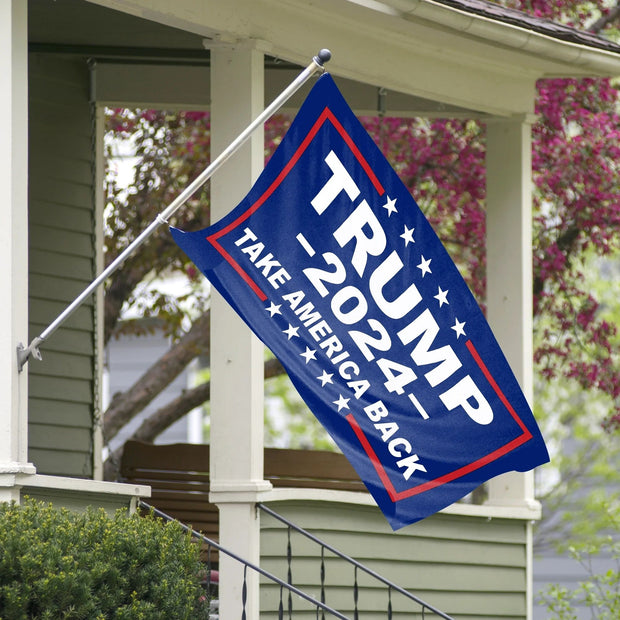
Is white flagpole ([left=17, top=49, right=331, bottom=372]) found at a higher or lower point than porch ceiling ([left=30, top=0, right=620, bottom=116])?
lower

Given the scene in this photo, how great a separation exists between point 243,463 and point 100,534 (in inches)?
63.9

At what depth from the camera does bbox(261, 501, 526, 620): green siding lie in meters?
7.19

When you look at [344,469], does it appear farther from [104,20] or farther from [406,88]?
[104,20]

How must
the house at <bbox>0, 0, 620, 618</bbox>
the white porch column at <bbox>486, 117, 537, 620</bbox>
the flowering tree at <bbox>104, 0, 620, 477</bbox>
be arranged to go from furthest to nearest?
1. the flowering tree at <bbox>104, 0, 620, 477</bbox>
2. the white porch column at <bbox>486, 117, 537, 620</bbox>
3. the house at <bbox>0, 0, 620, 618</bbox>

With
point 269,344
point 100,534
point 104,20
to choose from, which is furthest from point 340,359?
point 104,20

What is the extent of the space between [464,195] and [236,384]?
5400 millimetres

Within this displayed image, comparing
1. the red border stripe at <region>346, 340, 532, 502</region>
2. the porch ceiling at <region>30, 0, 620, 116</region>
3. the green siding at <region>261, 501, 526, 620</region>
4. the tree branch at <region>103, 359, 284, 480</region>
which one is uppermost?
the porch ceiling at <region>30, 0, 620, 116</region>

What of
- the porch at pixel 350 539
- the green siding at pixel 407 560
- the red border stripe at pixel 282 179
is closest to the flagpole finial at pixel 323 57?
the red border stripe at pixel 282 179

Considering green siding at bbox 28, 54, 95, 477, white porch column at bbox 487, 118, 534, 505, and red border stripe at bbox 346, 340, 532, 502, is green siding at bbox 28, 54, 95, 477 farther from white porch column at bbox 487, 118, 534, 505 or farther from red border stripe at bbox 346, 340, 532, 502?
red border stripe at bbox 346, 340, 532, 502

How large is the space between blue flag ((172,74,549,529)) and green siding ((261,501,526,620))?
152cm

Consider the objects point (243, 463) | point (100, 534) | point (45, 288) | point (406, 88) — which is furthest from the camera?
point (45, 288)

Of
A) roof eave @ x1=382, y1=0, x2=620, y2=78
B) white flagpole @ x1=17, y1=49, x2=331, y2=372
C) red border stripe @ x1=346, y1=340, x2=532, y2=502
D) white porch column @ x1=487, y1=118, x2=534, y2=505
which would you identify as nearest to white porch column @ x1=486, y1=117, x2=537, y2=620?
white porch column @ x1=487, y1=118, x2=534, y2=505

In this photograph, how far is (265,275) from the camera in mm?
5598

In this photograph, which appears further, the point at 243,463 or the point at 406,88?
the point at 406,88
